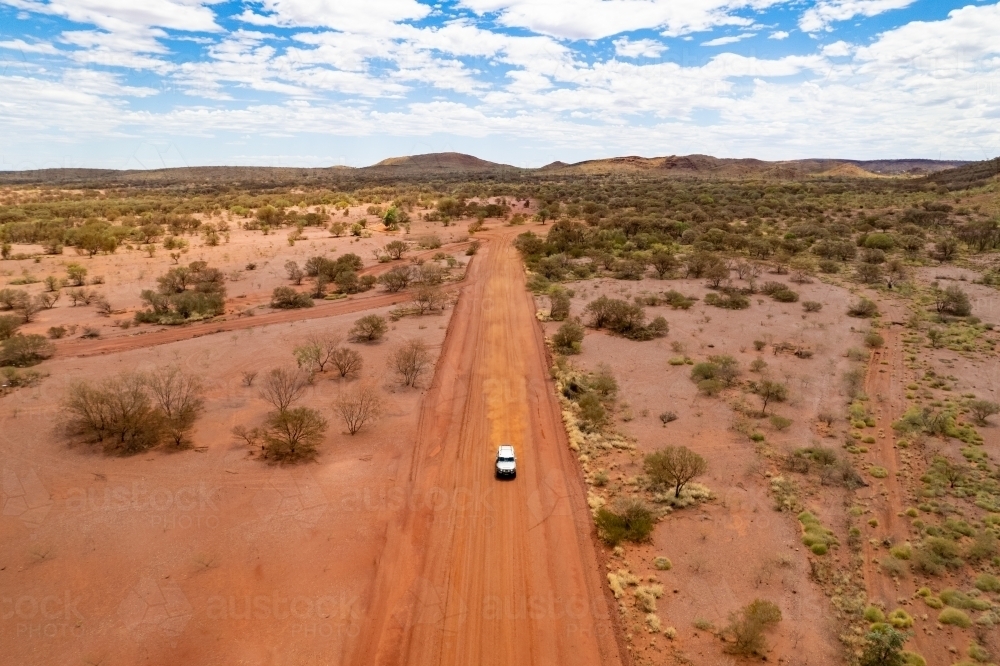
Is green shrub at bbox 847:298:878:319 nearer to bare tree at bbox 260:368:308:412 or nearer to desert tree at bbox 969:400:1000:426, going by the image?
desert tree at bbox 969:400:1000:426

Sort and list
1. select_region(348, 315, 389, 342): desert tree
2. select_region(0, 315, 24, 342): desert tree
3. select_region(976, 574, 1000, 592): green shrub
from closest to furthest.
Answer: select_region(976, 574, 1000, 592): green shrub → select_region(0, 315, 24, 342): desert tree → select_region(348, 315, 389, 342): desert tree

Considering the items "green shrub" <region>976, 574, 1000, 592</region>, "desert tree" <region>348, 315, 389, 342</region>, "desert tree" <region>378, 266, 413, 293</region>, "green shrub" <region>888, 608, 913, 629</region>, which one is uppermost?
"desert tree" <region>378, 266, 413, 293</region>

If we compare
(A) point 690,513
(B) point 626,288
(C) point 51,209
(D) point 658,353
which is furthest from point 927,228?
(C) point 51,209

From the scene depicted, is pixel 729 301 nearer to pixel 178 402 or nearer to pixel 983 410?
pixel 983 410

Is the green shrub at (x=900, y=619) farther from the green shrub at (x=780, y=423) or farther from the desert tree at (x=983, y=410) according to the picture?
the desert tree at (x=983, y=410)

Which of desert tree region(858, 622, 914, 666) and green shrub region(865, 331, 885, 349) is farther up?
green shrub region(865, 331, 885, 349)

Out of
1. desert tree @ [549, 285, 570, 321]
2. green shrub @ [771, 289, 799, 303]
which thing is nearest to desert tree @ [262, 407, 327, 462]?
desert tree @ [549, 285, 570, 321]

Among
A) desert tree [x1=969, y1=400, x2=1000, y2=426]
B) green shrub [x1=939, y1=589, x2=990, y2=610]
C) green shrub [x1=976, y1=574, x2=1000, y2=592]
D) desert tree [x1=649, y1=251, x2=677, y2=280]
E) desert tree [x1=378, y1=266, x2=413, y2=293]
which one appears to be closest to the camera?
green shrub [x1=939, y1=589, x2=990, y2=610]
